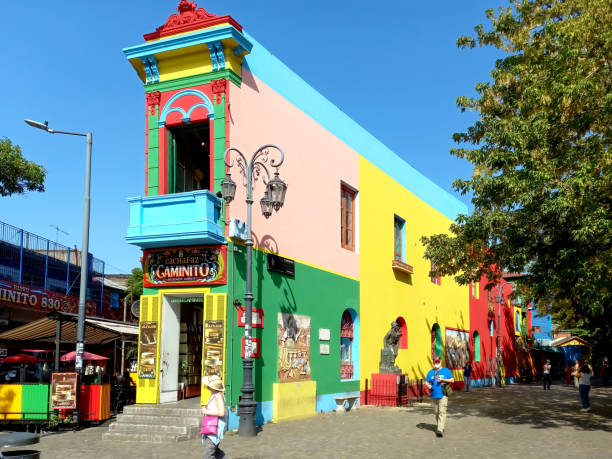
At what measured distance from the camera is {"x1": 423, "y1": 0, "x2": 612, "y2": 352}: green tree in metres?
14.4

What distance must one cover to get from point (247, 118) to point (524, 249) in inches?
301

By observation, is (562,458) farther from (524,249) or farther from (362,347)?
(362,347)

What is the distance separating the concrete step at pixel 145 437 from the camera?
43.5 ft

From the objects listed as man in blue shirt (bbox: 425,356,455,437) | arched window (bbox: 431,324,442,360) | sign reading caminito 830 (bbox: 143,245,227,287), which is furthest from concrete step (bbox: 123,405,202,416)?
arched window (bbox: 431,324,442,360)

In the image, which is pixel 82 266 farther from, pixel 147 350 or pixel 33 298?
pixel 33 298

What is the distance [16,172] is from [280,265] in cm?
1105

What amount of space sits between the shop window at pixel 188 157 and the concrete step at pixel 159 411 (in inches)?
205

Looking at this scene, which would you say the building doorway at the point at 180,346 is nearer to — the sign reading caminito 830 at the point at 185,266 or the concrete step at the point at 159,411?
the sign reading caminito 830 at the point at 185,266

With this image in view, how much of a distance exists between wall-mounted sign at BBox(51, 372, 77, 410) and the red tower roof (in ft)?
28.1

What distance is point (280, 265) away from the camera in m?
17.2

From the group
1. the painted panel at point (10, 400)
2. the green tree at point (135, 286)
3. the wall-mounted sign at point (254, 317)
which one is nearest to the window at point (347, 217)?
the wall-mounted sign at point (254, 317)

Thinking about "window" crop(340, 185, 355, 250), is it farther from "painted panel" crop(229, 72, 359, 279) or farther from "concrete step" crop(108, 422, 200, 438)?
"concrete step" crop(108, 422, 200, 438)

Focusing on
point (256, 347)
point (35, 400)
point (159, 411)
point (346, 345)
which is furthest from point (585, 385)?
point (35, 400)

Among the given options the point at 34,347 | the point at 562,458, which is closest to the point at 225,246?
the point at 562,458
